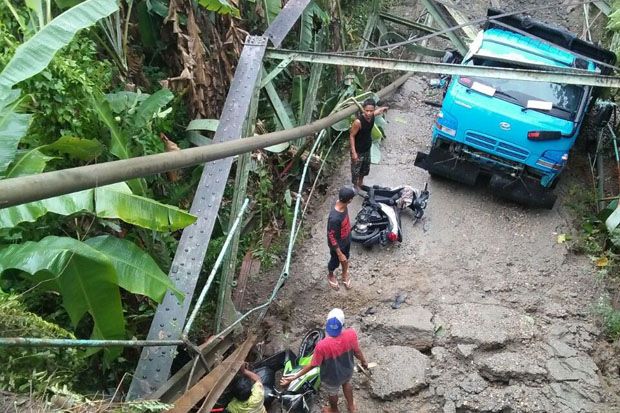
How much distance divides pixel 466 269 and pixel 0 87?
5.67 meters

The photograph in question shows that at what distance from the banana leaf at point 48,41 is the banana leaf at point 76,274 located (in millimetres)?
1211

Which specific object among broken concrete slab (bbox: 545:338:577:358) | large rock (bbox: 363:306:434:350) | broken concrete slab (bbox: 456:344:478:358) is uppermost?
broken concrete slab (bbox: 545:338:577:358)

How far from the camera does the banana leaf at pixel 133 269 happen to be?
4.05m

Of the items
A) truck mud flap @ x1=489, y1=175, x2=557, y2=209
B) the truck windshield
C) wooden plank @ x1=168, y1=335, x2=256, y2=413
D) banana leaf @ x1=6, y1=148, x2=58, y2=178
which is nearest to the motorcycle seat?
truck mud flap @ x1=489, y1=175, x2=557, y2=209

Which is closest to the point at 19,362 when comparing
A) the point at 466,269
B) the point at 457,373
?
the point at 457,373

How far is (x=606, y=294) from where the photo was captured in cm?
683

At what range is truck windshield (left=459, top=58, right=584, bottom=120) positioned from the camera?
25.5ft

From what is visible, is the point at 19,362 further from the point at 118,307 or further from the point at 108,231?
the point at 108,231

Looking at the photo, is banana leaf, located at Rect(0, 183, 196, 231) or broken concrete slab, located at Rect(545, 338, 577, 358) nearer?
banana leaf, located at Rect(0, 183, 196, 231)

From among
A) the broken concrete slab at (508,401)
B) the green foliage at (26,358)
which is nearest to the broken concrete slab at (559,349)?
the broken concrete slab at (508,401)

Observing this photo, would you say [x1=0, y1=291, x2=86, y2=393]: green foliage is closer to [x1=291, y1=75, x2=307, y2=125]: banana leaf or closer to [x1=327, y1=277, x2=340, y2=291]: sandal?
[x1=327, y1=277, x2=340, y2=291]: sandal

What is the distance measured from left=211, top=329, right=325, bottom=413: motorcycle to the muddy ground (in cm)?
47

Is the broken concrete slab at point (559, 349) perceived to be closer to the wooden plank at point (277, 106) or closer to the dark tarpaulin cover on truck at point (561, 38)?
the wooden plank at point (277, 106)

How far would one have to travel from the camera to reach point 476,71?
5.68 meters
